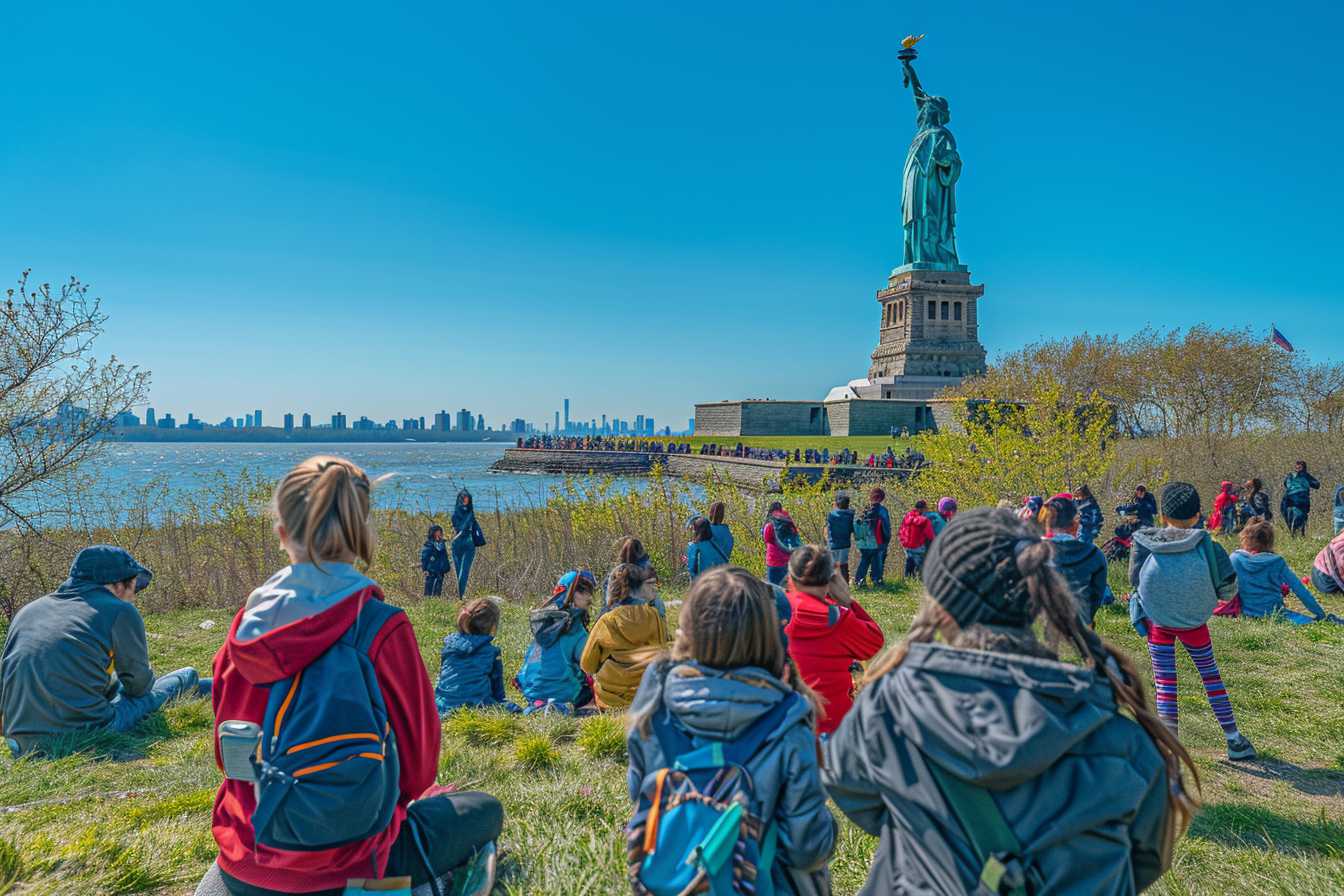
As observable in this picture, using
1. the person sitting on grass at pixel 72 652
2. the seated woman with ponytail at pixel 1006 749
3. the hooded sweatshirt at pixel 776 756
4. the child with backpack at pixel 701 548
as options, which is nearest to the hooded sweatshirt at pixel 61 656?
the person sitting on grass at pixel 72 652

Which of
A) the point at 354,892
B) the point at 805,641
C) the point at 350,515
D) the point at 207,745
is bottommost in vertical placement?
the point at 207,745

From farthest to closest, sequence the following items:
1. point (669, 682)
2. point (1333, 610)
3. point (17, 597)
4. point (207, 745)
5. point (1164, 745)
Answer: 1. point (17, 597)
2. point (1333, 610)
3. point (207, 745)
4. point (669, 682)
5. point (1164, 745)

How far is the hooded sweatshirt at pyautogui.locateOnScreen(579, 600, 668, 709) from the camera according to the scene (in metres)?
4.87

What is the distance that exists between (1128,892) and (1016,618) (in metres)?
0.69

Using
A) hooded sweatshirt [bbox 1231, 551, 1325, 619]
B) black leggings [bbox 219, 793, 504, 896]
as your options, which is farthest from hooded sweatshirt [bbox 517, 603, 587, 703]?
hooded sweatshirt [bbox 1231, 551, 1325, 619]

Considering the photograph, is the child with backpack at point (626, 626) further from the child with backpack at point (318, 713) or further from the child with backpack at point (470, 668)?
the child with backpack at point (318, 713)

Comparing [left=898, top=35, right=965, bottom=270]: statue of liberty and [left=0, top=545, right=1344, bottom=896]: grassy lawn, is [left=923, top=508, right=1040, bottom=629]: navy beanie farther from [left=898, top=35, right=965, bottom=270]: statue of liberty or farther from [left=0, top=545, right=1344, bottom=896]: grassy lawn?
[left=898, top=35, right=965, bottom=270]: statue of liberty

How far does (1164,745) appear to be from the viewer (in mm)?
1786

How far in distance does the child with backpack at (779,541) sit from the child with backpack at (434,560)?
5.23 meters

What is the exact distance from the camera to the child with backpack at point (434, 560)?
11.7m

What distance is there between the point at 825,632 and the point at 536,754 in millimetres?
1856

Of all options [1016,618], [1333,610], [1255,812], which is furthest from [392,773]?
[1333,610]

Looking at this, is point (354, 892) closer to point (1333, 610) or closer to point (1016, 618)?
point (1016, 618)

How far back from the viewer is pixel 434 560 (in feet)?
38.5
